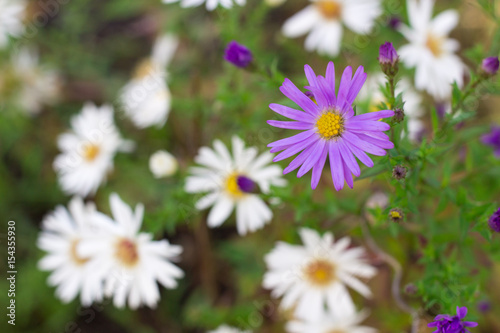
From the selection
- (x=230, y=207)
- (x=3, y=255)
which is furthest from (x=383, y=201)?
(x=3, y=255)

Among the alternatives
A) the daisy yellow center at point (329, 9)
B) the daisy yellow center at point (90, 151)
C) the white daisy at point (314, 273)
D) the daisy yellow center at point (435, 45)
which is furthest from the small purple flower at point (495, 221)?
the daisy yellow center at point (90, 151)

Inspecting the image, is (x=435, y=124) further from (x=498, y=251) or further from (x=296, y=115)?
(x=498, y=251)

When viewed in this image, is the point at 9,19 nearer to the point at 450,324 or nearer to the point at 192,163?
the point at 192,163

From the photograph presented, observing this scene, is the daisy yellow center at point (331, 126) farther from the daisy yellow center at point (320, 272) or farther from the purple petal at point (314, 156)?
the daisy yellow center at point (320, 272)

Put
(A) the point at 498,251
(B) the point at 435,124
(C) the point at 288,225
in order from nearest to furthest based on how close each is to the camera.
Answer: (B) the point at 435,124 < (A) the point at 498,251 < (C) the point at 288,225

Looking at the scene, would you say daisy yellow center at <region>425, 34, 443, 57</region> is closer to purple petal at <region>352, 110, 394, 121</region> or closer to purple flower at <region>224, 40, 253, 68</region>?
purple flower at <region>224, 40, 253, 68</region>
